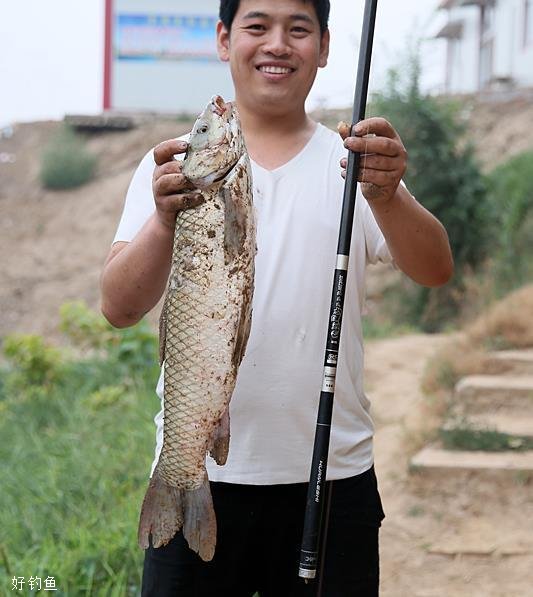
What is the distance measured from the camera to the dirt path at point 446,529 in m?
4.77

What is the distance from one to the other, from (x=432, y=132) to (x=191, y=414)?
32.6 ft

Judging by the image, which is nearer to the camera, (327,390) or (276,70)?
(327,390)

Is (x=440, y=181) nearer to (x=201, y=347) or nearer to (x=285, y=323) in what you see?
(x=285, y=323)

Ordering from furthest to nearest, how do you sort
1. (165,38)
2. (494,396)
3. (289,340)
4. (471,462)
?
(165,38), (494,396), (471,462), (289,340)

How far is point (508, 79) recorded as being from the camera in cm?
1897

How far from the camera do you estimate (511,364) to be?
7.09 m

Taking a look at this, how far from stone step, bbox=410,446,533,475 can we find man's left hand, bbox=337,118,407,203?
3867 mm

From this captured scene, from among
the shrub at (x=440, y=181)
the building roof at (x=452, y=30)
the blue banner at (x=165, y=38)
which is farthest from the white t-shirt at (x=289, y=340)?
the building roof at (x=452, y=30)

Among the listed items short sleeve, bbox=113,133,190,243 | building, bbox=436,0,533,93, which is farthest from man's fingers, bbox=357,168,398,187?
building, bbox=436,0,533,93

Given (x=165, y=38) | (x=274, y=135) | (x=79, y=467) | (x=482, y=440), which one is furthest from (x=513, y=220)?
(x=165, y=38)

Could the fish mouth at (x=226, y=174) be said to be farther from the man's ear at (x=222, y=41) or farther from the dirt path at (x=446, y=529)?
the dirt path at (x=446, y=529)

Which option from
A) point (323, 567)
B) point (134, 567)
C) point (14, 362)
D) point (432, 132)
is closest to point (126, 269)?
point (323, 567)

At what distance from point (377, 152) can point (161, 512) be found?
2.83ft

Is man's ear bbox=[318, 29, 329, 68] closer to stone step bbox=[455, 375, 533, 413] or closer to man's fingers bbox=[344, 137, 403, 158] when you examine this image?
man's fingers bbox=[344, 137, 403, 158]
